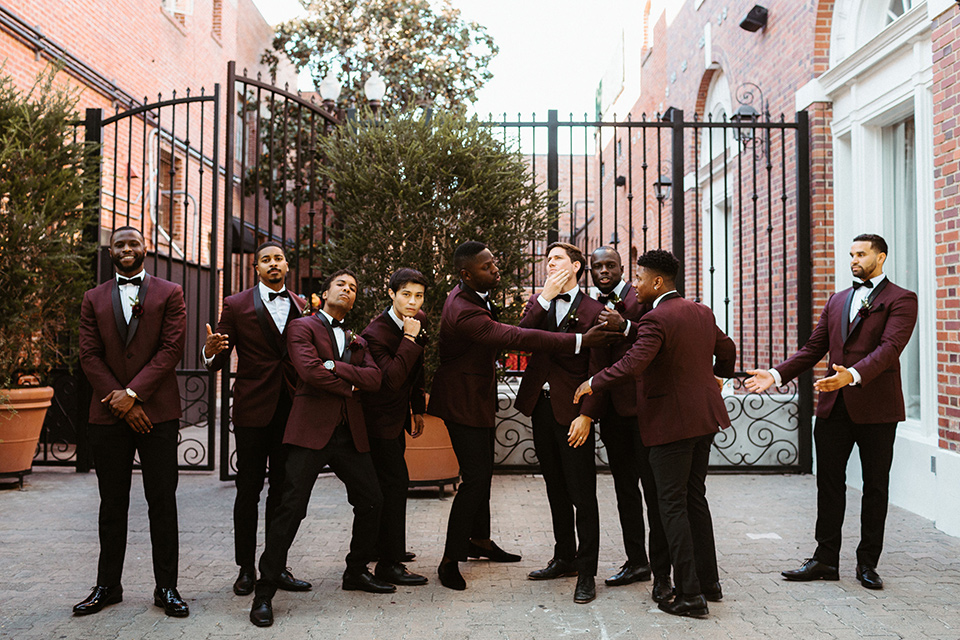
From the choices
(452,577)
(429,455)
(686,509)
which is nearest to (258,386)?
(452,577)

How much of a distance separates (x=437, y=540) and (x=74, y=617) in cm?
231

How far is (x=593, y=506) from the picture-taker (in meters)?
4.34

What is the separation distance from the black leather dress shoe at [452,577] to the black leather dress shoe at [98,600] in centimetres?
171

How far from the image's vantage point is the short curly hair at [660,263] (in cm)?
413

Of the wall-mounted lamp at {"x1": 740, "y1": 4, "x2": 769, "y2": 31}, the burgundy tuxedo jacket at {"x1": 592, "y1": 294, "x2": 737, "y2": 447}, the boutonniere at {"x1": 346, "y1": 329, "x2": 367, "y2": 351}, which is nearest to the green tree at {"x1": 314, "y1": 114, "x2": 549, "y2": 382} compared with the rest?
the boutonniere at {"x1": 346, "y1": 329, "x2": 367, "y2": 351}

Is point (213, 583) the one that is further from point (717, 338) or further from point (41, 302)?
point (41, 302)

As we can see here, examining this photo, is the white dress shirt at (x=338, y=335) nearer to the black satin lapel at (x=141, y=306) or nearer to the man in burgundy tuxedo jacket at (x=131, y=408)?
the man in burgundy tuxedo jacket at (x=131, y=408)

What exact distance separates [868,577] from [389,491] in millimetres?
2732

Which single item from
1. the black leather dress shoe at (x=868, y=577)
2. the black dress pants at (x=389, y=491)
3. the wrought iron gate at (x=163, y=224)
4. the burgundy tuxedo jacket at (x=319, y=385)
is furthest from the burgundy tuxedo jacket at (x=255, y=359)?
the black leather dress shoe at (x=868, y=577)

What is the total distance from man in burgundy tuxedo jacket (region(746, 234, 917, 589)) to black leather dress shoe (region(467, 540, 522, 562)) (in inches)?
64.5

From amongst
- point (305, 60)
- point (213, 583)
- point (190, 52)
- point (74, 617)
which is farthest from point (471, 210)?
point (305, 60)

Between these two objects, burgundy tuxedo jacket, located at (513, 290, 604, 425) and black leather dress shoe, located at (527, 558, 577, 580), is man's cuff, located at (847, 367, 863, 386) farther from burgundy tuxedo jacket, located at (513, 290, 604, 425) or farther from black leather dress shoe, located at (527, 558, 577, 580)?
black leather dress shoe, located at (527, 558, 577, 580)

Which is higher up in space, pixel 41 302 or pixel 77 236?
pixel 77 236

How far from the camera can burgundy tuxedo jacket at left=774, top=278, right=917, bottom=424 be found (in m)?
4.42
